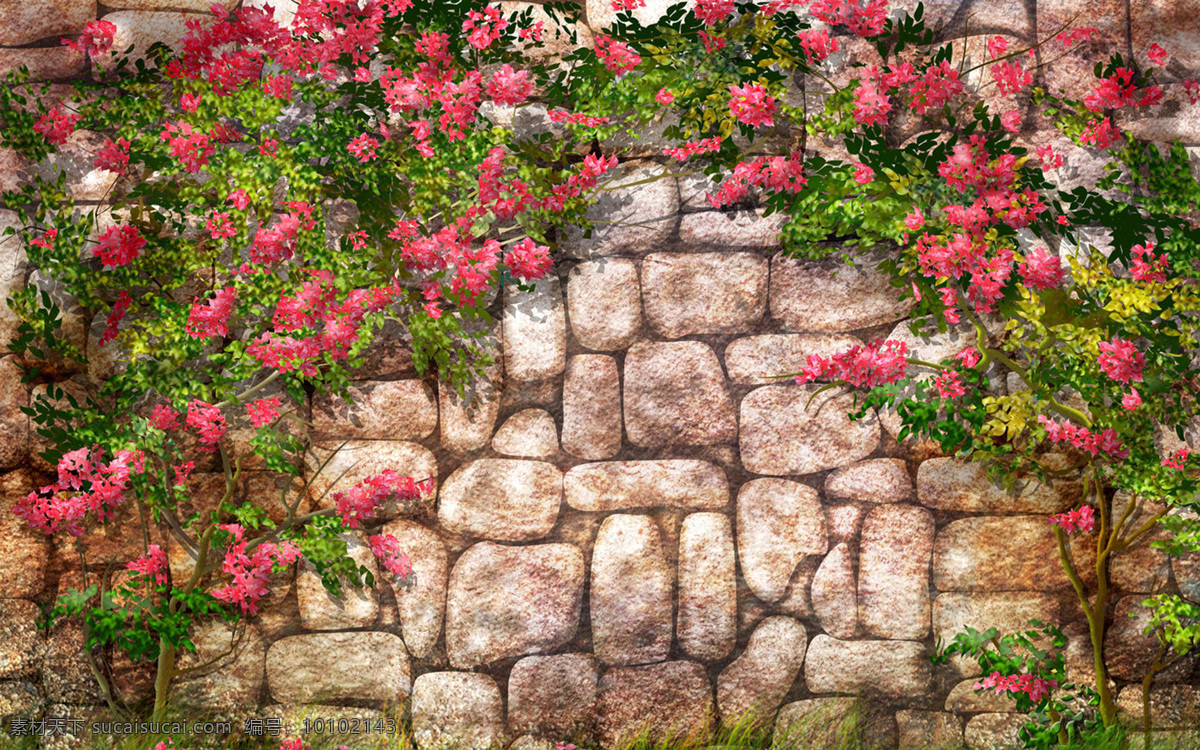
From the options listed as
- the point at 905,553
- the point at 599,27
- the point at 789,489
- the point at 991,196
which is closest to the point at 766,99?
the point at 599,27

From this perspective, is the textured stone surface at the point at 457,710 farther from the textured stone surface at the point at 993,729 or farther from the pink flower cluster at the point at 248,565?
the textured stone surface at the point at 993,729

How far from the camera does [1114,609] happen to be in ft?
6.46

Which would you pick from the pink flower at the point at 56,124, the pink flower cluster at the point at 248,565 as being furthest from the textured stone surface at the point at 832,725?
the pink flower at the point at 56,124

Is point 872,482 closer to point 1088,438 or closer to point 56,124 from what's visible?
point 1088,438

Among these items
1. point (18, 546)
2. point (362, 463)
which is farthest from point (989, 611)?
point (18, 546)

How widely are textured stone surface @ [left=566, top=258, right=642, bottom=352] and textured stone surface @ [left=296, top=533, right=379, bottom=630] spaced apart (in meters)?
0.75

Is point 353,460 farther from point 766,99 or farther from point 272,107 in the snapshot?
point 766,99

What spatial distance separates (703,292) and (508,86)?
67 centimetres

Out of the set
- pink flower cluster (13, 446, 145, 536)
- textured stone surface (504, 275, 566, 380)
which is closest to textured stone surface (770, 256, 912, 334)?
textured stone surface (504, 275, 566, 380)

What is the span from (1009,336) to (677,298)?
0.80m

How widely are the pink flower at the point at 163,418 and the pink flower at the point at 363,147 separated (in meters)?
0.74

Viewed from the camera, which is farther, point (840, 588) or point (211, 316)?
point (840, 588)

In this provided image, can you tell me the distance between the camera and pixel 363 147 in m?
1.87

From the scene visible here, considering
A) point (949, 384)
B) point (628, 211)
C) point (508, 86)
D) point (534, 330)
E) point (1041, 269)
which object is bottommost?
point (949, 384)
